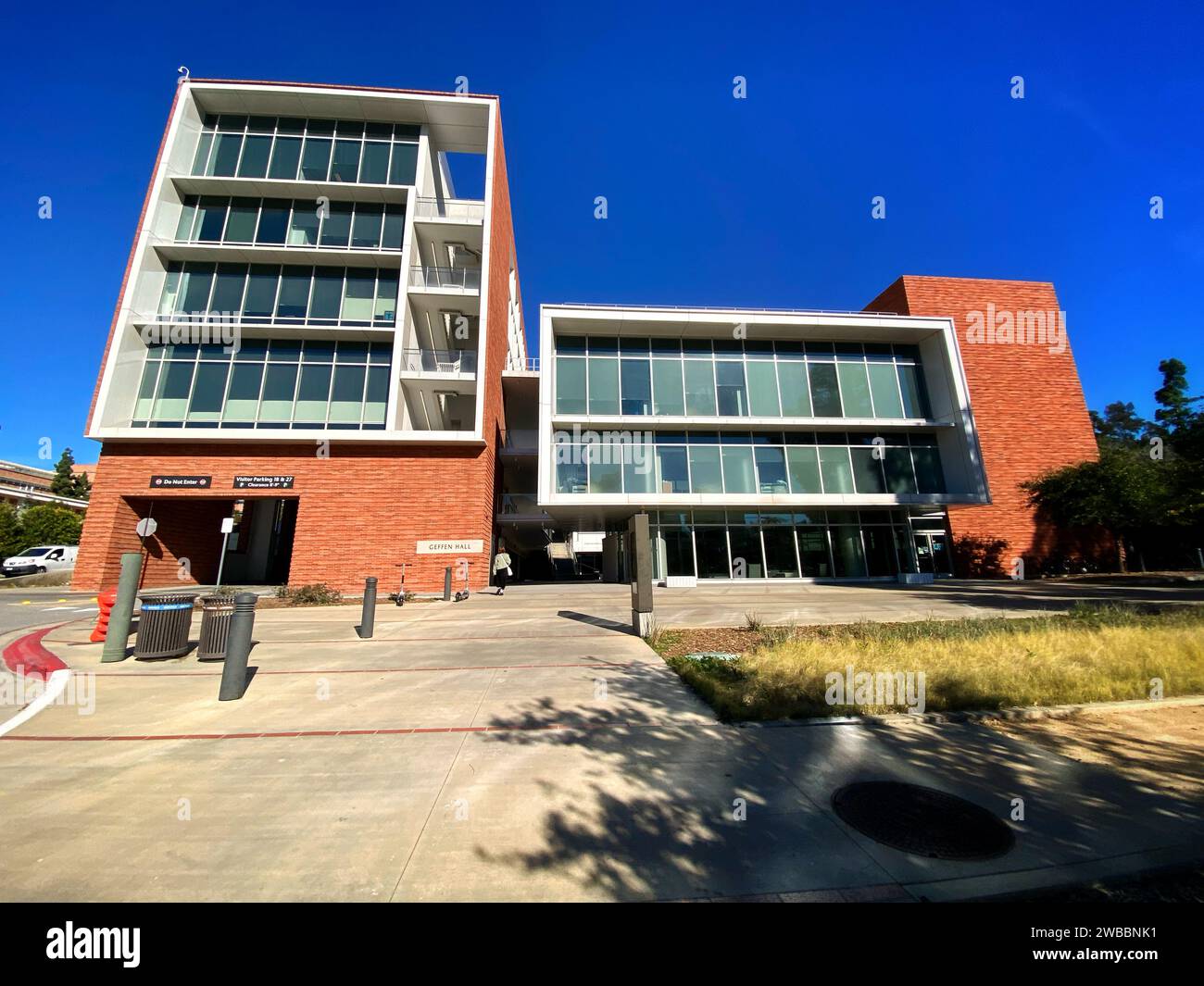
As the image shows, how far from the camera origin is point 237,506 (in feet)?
87.9

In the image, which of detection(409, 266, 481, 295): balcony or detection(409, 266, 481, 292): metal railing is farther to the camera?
detection(409, 266, 481, 292): metal railing

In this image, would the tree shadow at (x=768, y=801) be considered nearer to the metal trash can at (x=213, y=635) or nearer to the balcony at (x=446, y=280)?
the metal trash can at (x=213, y=635)

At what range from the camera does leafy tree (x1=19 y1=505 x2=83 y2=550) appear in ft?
97.5

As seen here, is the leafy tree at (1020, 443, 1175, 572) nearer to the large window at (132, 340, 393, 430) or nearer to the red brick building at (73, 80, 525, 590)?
the red brick building at (73, 80, 525, 590)

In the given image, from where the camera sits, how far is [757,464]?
23000mm

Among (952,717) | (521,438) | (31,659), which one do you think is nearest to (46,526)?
(521,438)

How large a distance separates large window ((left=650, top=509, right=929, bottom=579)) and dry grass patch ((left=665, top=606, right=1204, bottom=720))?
45.0ft

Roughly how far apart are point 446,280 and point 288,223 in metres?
7.38

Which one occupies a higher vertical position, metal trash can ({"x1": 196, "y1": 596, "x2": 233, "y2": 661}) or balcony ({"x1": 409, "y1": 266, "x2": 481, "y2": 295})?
balcony ({"x1": 409, "y1": 266, "x2": 481, "y2": 295})

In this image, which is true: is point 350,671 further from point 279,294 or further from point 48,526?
point 48,526

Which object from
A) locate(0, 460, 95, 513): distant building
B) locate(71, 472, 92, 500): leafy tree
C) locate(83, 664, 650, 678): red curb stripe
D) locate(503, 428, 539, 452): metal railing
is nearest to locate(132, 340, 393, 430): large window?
locate(503, 428, 539, 452): metal railing

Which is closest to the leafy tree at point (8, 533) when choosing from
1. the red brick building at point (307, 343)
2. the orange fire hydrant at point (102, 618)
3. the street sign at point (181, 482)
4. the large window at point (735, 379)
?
the red brick building at point (307, 343)

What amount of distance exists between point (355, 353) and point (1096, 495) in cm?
3607
